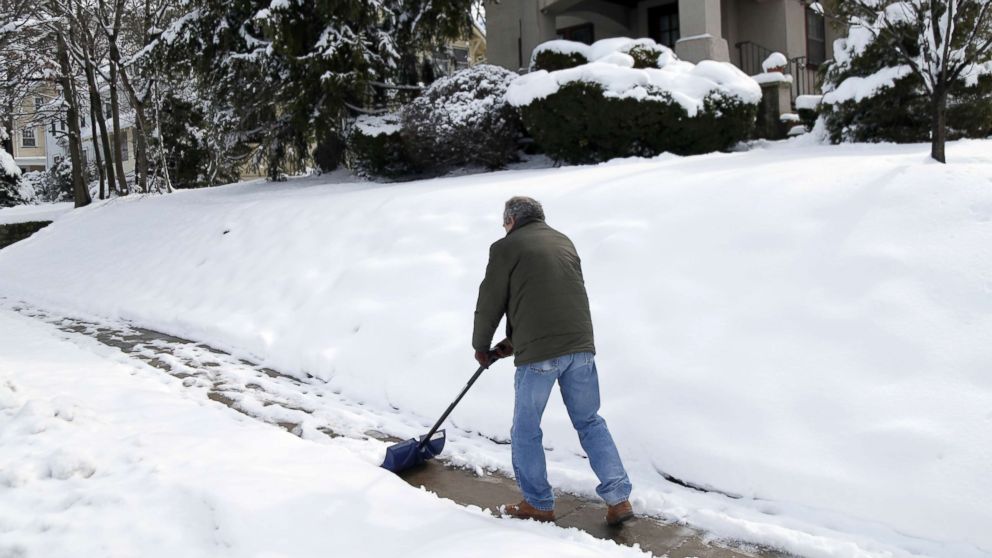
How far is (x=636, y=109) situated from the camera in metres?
11.5

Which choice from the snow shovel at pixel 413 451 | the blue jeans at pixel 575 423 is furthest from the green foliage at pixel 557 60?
the blue jeans at pixel 575 423

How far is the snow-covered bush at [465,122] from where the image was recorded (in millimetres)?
12734

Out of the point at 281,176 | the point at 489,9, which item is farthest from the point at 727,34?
the point at 281,176

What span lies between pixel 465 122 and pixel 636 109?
110 inches

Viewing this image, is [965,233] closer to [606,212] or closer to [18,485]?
[606,212]

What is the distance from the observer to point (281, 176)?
18109 mm

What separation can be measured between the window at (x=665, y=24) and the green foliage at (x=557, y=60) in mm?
5911

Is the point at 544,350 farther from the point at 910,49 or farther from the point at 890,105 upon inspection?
the point at 910,49

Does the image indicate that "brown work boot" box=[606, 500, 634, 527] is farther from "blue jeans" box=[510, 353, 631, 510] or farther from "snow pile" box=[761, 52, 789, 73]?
"snow pile" box=[761, 52, 789, 73]

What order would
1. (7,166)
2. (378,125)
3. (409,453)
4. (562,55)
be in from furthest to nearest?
(7,166) → (378,125) → (562,55) → (409,453)

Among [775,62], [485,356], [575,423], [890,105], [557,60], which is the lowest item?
[575,423]

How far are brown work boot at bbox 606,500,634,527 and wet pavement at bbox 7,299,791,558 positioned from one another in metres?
0.04

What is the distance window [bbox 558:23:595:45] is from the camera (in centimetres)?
1877

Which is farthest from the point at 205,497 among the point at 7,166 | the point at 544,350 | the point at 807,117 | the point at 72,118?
the point at 7,166
